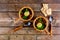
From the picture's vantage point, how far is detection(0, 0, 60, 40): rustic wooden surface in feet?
6.15

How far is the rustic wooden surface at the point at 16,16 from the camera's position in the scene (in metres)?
1.87

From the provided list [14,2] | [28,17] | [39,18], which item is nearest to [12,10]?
[14,2]

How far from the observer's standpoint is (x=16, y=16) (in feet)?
6.21

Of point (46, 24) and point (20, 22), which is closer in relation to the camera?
point (46, 24)

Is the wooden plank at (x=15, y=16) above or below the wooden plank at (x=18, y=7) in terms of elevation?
below

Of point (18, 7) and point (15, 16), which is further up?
point (18, 7)

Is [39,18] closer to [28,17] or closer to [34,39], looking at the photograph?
[28,17]

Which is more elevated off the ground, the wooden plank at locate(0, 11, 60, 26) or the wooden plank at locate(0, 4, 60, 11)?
the wooden plank at locate(0, 4, 60, 11)

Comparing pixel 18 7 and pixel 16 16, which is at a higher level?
pixel 18 7

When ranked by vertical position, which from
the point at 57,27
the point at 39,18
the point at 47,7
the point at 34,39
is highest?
the point at 47,7

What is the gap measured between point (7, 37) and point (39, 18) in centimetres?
44

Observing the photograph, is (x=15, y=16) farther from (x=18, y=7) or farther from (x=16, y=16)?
(x=18, y=7)

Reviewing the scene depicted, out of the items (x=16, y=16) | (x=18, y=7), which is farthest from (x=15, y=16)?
(x=18, y=7)

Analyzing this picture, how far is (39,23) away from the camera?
179cm
